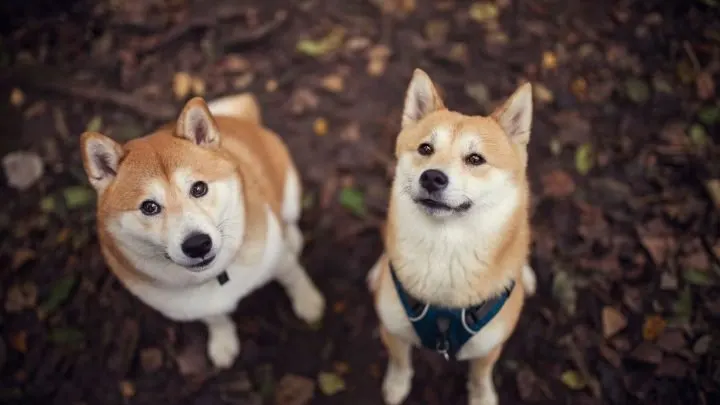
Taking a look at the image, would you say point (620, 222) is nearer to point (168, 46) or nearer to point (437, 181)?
point (437, 181)

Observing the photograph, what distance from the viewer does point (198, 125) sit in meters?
2.33

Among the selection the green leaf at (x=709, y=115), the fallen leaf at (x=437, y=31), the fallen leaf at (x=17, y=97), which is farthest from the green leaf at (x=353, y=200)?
the fallen leaf at (x=17, y=97)

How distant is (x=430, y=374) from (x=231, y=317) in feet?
4.12

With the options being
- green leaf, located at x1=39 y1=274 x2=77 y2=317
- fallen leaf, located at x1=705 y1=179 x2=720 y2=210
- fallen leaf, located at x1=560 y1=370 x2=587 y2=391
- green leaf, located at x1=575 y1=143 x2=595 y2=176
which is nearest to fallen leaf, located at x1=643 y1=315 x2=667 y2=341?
fallen leaf, located at x1=560 y1=370 x2=587 y2=391

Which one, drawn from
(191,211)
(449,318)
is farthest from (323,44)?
(449,318)

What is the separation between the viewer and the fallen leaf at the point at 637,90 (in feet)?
12.3

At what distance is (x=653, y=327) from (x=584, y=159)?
1160 mm

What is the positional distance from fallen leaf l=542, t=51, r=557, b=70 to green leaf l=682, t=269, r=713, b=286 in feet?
5.56

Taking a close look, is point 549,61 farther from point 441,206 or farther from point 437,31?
point 441,206

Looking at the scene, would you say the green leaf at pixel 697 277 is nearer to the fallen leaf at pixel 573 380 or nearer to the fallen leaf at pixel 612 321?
the fallen leaf at pixel 612 321

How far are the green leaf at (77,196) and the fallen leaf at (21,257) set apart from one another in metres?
0.38

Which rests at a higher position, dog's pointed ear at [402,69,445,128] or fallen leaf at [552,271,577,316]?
dog's pointed ear at [402,69,445,128]

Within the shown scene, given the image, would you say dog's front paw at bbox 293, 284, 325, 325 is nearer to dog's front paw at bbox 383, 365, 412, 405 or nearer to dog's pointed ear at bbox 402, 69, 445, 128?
dog's front paw at bbox 383, 365, 412, 405

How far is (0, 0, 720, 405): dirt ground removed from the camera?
3029 millimetres
